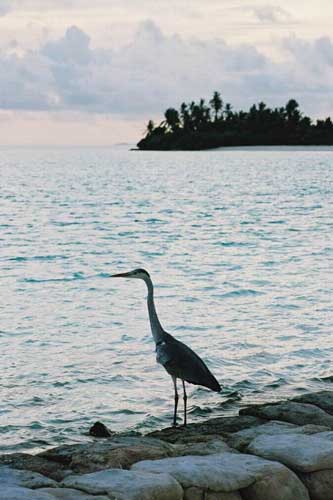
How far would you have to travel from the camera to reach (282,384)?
12.6 meters

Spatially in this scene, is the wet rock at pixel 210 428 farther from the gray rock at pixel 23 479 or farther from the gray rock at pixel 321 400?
the gray rock at pixel 23 479

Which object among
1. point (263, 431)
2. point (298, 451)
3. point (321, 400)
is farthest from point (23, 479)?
point (321, 400)

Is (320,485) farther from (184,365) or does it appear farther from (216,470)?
(184,365)

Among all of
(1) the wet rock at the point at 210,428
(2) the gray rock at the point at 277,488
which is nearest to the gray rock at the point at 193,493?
(2) the gray rock at the point at 277,488

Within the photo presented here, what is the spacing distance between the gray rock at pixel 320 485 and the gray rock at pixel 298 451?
56mm

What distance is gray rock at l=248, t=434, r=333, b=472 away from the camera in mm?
6910

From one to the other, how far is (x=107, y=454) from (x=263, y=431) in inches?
61.1

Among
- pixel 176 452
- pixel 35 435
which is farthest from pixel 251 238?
pixel 176 452

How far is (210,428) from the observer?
9.30 meters

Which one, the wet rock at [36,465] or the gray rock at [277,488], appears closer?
the gray rock at [277,488]

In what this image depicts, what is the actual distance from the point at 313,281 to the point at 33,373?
10.5 m

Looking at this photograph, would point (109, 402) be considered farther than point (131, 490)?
Yes

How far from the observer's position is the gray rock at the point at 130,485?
20.1 feet

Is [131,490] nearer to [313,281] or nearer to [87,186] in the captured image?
[313,281]
